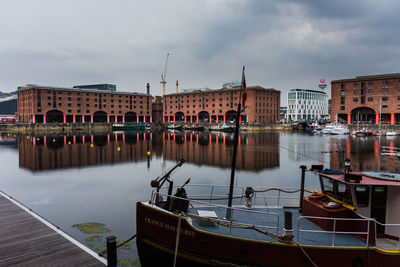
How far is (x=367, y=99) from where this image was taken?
11812 centimetres

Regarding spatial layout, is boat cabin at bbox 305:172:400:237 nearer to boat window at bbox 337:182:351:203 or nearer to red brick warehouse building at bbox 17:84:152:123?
boat window at bbox 337:182:351:203

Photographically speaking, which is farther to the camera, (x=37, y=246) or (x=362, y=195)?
(x=37, y=246)

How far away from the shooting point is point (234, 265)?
9172mm

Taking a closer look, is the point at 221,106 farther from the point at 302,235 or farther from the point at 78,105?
the point at 302,235

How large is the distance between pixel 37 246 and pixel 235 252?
8.26 meters

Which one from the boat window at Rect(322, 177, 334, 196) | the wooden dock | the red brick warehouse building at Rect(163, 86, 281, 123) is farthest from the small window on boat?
the red brick warehouse building at Rect(163, 86, 281, 123)

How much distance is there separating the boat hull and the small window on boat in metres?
1.57

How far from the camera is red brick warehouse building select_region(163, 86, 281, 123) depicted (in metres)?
141

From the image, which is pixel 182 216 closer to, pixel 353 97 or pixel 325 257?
pixel 325 257

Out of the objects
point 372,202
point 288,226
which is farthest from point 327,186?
point 288,226

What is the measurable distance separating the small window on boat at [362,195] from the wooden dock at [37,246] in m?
9.92

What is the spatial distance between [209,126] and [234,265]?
137142mm

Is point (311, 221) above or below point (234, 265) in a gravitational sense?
above

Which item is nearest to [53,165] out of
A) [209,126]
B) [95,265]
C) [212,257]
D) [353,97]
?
[95,265]
